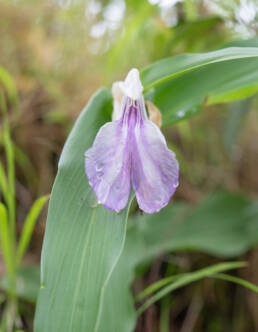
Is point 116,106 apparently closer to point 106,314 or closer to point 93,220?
point 93,220

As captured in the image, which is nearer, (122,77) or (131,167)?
(131,167)

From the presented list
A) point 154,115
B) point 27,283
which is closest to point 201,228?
point 27,283

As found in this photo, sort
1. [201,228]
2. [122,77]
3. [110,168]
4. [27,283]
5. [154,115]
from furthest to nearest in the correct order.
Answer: [122,77], [201,228], [27,283], [154,115], [110,168]

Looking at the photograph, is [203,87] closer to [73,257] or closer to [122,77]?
[73,257]

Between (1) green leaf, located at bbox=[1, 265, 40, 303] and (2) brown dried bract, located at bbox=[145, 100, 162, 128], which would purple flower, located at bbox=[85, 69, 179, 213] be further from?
(1) green leaf, located at bbox=[1, 265, 40, 303]

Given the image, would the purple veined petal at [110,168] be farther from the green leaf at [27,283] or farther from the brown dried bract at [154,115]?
the green leaf at [27,283]

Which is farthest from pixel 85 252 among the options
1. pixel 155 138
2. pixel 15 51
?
pixel 15 51

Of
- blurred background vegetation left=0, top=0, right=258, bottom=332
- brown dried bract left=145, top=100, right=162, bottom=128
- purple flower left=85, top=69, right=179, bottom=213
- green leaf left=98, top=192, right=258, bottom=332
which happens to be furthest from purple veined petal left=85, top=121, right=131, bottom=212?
blurred background vegetation left=0, top=0, right=258, bottom=332
